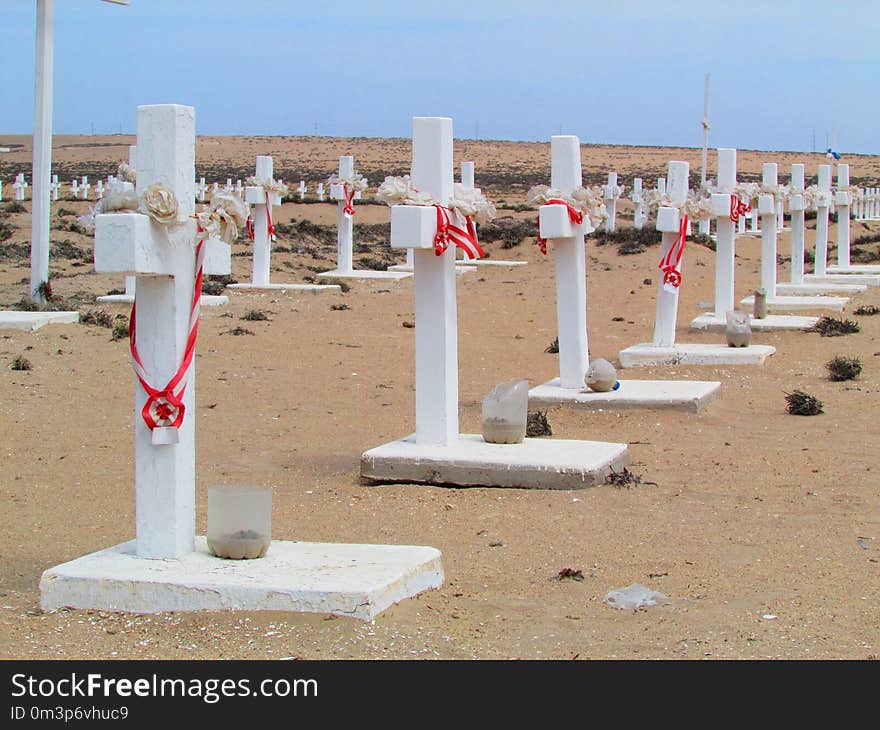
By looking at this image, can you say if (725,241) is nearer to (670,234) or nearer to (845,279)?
(670,234)

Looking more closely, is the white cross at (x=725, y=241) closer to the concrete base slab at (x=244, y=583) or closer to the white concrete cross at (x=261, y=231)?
the white concrete cross at (x=261, y=231)

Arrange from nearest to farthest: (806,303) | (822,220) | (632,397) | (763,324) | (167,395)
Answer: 1. (167,395)
2. (632,397)
3. (763,324)
4. (806,303)
5. (822,220)

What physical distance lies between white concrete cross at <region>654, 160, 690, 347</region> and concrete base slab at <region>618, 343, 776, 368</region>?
0.62 feet

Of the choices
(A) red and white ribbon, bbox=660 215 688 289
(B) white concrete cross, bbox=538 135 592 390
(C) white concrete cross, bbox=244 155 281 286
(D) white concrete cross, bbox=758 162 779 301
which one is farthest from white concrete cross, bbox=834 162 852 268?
(B) white concrete cross, bbox=538 135 592 390

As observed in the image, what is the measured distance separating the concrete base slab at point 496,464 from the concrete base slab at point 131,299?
12166mm

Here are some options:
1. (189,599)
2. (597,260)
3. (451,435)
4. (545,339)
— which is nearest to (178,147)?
(189,599)

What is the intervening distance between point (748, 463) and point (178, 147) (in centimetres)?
524

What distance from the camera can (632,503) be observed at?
28.7 feet

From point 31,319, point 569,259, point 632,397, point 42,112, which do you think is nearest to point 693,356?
point 632,397

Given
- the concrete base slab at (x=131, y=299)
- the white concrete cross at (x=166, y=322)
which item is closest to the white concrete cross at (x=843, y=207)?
the concrete base slab at (x=131, y=299)

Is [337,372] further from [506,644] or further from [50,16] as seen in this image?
[506,644]

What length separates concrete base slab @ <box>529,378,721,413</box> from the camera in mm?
12273

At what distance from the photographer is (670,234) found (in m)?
15.4

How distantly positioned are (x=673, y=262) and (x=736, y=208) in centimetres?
252
